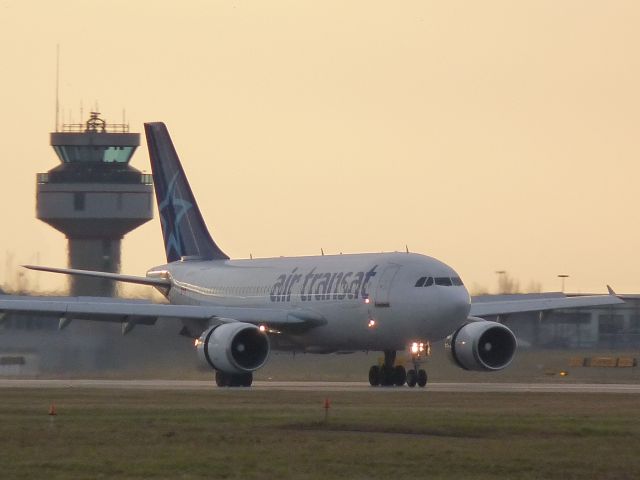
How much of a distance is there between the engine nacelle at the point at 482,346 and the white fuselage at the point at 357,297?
3.56ft

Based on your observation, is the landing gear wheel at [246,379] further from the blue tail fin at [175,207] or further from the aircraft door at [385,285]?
the blue tail fin at [175,207]

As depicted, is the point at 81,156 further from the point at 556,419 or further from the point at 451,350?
the point at 556,419

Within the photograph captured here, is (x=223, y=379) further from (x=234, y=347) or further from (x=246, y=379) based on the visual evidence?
(x=234, y=347)

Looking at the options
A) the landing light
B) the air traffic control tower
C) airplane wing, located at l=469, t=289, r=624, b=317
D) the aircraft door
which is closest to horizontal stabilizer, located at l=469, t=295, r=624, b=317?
airplane wing, located at l=469, t=289, r=624, b=317

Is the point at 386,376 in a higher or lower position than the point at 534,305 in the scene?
lower

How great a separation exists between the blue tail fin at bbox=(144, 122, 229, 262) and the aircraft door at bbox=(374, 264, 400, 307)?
46.3ft

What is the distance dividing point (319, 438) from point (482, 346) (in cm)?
2304

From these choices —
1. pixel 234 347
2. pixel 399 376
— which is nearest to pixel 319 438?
pixel 234 347

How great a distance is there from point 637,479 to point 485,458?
2.75m

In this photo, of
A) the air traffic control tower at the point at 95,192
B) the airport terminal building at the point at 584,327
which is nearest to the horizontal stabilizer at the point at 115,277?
the airport terminal building at the point at 584,327

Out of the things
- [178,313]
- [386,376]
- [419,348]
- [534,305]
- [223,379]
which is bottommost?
[223,379]

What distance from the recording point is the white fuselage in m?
46.8

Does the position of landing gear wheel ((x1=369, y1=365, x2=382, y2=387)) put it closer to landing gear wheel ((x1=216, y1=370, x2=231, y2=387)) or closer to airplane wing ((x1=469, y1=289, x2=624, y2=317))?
landing gear wheel ((x1=216, y1=370, x2=231, y2=387))

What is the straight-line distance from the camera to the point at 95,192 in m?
90.2
